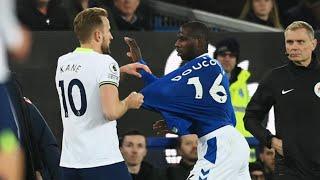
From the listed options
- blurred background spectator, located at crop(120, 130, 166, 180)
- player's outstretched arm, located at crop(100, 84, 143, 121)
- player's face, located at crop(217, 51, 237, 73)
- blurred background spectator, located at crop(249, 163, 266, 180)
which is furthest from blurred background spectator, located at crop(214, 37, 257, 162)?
player's outstretched arm, located at crop(100, 84, 143, 121)

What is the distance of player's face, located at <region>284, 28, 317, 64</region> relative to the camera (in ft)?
18.8

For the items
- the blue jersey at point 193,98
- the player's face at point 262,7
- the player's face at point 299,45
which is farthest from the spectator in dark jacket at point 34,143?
the player's face at point 262,7

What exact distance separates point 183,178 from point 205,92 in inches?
102

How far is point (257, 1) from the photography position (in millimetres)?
9586

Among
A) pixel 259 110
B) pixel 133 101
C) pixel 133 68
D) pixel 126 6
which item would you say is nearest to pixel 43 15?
pixel 126 6

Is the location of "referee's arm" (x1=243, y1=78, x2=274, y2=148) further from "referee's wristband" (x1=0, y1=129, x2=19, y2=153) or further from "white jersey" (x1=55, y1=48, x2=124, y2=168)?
"referee's wristband" (x1=0, y1=129, x2=19, y2=153)

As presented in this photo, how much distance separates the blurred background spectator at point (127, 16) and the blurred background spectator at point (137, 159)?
173 cm

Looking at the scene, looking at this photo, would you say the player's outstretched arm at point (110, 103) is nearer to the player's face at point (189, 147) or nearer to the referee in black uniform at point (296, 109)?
the referee in black uniform at point (296, 109)

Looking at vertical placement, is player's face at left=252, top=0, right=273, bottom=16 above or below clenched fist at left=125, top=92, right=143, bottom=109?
above

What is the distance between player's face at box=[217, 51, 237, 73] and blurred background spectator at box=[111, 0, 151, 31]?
1.29 metres

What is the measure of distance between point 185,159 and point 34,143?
5.13 m

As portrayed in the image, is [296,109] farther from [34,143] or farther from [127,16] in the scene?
[127,16]

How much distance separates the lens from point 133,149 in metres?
7.75

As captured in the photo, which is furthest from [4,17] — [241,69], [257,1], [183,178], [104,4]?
[257,1]
